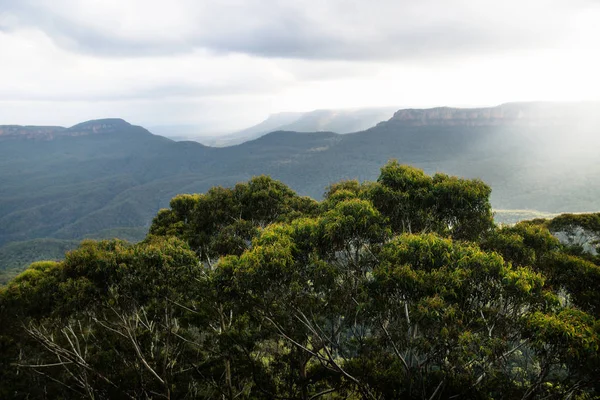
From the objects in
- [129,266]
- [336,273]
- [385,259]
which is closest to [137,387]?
[129,266]

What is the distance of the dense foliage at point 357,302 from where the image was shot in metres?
8.41

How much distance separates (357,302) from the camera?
10.0m

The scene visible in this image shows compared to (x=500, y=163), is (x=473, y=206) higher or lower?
higher

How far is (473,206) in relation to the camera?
1269 centimetres

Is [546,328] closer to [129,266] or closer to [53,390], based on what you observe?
[129,266]

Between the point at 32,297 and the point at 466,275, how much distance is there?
1363cm

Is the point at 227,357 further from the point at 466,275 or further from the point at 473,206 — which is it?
the point at 473,206

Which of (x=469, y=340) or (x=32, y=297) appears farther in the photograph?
(x=32, y=297)

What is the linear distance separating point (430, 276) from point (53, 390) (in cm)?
1681

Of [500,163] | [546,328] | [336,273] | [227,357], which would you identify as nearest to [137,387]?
[227,357]

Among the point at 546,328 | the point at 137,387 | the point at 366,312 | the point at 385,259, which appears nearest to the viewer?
the point at 546,328

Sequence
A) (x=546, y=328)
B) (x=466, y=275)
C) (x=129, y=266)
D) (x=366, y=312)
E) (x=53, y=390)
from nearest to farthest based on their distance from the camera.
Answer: (x=546, y=328) < (x=466, y=275) < (x=366, y=312) < (x=129, y=266) < (x=53, y=390)

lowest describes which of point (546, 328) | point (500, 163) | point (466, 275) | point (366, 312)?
point (500, 163)

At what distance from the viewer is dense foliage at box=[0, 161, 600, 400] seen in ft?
27.6
